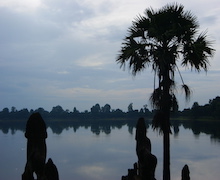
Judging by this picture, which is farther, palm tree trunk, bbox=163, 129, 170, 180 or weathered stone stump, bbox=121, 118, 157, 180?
palm tree trunk, bbox=163, 129, 170, 180

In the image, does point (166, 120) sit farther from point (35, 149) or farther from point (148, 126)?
point (148, 126)

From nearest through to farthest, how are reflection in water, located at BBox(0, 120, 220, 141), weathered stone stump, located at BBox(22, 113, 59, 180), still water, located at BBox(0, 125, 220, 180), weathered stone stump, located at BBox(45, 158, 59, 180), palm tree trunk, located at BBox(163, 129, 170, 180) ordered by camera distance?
weathered stone stump, located at BBox(45, 158, 59, 180), weathered stone stump, located at BBox(22, 113, 59, 180), palm tree trunk, located at BBox(163, 129, 170, 180), still water, located at BBox(0, 125, 220, 180), reflection in water, located at BBox(0, 120, 220, 141)

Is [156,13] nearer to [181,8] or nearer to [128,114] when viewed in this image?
[181,8]

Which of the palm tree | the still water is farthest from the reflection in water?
the palm tree

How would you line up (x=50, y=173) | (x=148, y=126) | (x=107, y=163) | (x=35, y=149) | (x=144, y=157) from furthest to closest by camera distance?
1. (x=148, y=126)
2. (x=107, y=163)
3. (x=35, y=149)
4. (x=144, y=157)
5. (x=50, y=173)

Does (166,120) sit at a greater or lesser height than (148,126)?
greater

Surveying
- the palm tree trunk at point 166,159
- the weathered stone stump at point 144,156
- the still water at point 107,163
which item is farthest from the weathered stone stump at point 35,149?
the still water at point 107,163

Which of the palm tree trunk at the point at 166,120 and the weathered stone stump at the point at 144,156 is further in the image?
the palm tree trunk at the point at 166,120

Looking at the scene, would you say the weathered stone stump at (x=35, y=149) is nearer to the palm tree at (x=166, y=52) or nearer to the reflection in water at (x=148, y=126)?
the palm tree at (x=166, y=52)

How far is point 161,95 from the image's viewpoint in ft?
30.9

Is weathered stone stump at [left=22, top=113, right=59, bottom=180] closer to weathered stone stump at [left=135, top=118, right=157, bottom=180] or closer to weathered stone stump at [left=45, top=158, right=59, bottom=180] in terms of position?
weathered stone stump at [left=45, top=158, right=59, bottom=180]

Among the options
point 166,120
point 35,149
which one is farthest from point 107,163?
point 35,149

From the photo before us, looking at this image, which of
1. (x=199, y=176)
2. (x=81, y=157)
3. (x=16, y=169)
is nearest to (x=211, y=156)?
(x=199, y=176)

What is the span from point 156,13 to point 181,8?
3.04 ft
